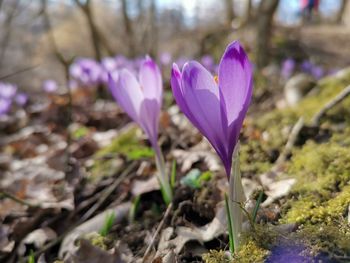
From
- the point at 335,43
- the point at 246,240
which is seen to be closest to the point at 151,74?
the point at 246,240

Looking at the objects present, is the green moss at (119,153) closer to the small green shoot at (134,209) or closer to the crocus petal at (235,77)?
the small green shoot at (134,209)

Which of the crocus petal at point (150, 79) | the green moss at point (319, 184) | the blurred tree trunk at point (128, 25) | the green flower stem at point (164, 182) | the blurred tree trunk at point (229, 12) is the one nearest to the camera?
the green moss at point (319, 184)

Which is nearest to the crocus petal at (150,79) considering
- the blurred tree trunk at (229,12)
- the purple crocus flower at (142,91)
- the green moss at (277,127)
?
the purple crocus flower at (142,91)

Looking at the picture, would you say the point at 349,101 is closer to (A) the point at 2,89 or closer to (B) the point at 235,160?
(B) the point at 235,160

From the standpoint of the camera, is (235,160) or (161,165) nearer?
(235,160)

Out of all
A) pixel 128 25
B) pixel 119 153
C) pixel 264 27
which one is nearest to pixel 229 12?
pixel 128 25

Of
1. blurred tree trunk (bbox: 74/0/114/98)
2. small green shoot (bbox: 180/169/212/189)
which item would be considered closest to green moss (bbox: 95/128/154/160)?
small green shoot (bbox: 180/169/212/189)

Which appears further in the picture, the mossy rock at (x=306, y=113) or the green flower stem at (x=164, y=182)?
the mossy rock at (x=306, y=113)
